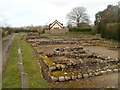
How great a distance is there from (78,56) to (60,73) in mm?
5550

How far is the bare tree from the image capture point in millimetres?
59656

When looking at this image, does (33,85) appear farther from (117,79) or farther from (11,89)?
(117,79)

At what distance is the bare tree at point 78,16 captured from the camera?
5966 centimetres

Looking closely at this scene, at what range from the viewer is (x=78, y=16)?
60.2 metres

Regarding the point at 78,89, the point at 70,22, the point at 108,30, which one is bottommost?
the point at 78,89

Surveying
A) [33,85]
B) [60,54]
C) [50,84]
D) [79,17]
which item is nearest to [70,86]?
[50,84]

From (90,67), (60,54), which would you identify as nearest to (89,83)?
(90,67)

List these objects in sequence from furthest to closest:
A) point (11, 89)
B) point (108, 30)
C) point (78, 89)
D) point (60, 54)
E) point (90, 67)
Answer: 1. point (108, 30)
2. point (60, 54)
3. point (90, 67)
4. point (78, 89)
5. point (11, 89)

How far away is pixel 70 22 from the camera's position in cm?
6247

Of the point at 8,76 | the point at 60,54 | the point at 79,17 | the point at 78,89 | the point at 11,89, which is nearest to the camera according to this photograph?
the point at 11,89

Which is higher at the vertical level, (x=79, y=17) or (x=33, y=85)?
(x=79, y=17)

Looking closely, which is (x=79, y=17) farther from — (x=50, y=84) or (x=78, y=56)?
(x=50, y=84)

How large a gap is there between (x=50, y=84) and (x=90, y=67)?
12.7ft

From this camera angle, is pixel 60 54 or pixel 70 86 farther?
pixel 60 54
